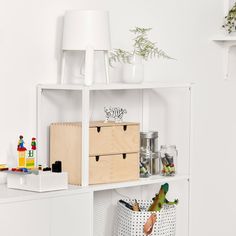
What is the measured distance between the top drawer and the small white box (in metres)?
0.16

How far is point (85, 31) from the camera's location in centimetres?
226

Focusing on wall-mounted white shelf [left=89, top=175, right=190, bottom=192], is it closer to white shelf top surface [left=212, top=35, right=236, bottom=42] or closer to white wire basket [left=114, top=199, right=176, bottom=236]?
white wire basket [left=114, top=199, right=176, bottom=236]

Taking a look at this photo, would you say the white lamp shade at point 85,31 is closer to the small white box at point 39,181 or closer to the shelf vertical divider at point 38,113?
the shelf vertical divider at point 38,113

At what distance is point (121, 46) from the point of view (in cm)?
258

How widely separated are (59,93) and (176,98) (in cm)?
62

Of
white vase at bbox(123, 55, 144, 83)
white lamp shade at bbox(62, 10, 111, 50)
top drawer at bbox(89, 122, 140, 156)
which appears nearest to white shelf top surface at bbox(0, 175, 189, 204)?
top drawer at bbox(89, 122, 140, 156)

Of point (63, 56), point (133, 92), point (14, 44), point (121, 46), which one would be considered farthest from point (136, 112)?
point (14, 44)

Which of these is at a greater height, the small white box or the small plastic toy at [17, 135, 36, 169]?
the small plastic toy at [17, 135, 36, 169]

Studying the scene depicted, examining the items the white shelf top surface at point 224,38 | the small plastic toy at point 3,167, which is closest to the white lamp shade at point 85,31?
the small plastic toy at point 3,167

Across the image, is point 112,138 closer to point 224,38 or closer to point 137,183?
point 137,183

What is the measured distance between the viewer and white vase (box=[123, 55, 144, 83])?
94.2 inches

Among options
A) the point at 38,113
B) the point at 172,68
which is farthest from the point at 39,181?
the point at 172,68

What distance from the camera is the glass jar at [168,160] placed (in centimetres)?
249

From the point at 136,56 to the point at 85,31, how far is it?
9.7 inches
